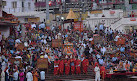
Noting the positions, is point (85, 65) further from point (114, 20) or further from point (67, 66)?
point (114, 20)

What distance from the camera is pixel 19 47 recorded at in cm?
3481

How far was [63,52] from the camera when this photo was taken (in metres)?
35.3

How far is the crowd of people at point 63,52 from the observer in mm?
30781

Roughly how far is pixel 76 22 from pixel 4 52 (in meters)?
12.8

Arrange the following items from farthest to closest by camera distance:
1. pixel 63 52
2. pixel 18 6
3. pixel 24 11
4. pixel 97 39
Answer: pixel 18 6 < pixel 24 11 < pixel 97 39 < pixel 63 52

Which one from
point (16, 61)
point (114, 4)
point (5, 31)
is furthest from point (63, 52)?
point (114, 4)

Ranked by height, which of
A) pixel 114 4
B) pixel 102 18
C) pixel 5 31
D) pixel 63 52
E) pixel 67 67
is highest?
pixel 114 4

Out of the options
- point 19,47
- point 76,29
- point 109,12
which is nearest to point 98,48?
point 76,29

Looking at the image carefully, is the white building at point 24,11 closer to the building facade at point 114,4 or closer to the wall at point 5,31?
the building facade at point 114,4

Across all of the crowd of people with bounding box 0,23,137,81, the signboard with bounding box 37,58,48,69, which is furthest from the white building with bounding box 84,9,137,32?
the signboard with bounding box 37,58,48,69

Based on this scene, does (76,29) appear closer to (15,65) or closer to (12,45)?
(12,45)

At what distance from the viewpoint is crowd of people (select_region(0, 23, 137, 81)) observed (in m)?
30.8

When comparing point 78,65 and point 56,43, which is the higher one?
point 56,43

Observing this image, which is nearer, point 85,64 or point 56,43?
point 85,64
